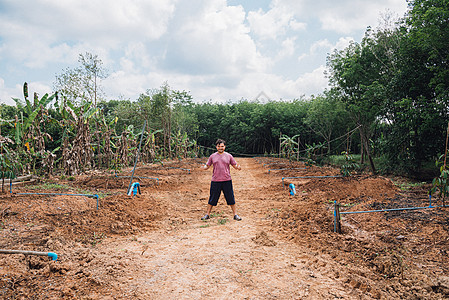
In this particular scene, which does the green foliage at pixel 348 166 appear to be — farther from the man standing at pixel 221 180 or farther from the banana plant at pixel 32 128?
the banana plant at pixel 32 128

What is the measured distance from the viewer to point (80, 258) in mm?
2881

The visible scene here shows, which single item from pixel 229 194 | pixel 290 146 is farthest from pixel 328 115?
pixel 229 194

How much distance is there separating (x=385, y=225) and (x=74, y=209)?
4969mm

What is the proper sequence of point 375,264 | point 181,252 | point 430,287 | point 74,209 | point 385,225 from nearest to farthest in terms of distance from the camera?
point 430,287 → point 375,264 → point 181,252 → point 385,225 → point 74,209

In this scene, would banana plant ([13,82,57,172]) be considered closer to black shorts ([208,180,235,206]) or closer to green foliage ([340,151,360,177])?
black shorts ([208,180,235,206])

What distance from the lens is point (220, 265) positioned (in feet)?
9.42

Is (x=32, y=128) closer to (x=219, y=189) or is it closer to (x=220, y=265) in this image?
(x=219, y=189)

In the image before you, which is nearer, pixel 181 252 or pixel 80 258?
pixel 80 258

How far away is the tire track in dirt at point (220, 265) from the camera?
93.1 inches

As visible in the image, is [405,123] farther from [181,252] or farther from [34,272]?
[34,272]

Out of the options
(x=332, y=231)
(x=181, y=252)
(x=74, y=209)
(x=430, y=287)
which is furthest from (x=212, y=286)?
(x=74, y=209)

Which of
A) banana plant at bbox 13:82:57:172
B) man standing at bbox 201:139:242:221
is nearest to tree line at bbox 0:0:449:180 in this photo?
banana plant at bbox 13:82:57:172

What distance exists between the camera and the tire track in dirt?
237cm

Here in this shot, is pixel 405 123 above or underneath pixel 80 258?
above
